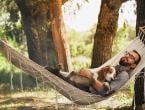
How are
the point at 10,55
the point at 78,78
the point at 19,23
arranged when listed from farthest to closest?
the point at 19,23
the point at 78,78
the point at 10,55

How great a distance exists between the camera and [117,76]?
313cm

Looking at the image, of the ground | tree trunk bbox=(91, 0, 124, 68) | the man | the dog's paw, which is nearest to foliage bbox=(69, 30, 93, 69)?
tree trunk bbox=(91, 0, 124, 68)

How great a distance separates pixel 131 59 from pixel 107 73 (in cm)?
21

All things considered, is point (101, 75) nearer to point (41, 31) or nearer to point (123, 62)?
point (123, 62)

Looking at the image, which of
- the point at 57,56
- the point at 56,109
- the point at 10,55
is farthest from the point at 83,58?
the point at 10,55

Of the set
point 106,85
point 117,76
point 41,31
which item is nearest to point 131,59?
point 117,76

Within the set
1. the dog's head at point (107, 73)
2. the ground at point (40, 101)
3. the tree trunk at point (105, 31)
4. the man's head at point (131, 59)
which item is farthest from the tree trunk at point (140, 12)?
the ground at point (40, 101)

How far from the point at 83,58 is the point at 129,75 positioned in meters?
0.52

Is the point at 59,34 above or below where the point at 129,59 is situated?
above

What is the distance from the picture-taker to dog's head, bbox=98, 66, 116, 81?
3188 mm

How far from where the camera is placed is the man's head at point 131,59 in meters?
3.19

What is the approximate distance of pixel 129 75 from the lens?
310 centimetres

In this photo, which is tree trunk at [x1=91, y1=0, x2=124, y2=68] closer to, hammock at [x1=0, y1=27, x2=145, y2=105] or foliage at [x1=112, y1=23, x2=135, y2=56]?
foliage at [x1=112, y1=23, x2=135, y2=56]

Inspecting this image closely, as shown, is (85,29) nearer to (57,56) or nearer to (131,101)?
(57,56)
